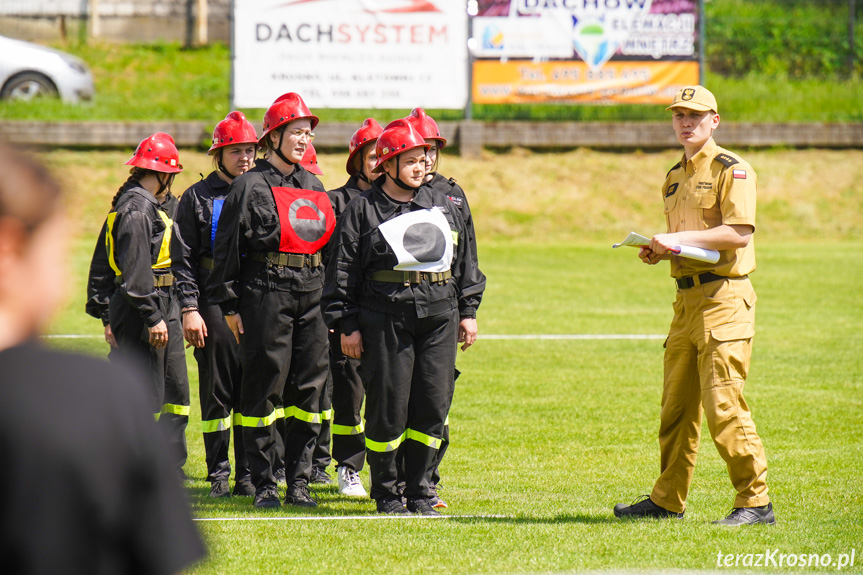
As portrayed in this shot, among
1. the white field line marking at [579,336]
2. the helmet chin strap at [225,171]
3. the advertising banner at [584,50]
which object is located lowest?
the white field line marking at [579,336]

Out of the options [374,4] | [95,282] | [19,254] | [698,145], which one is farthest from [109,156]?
[19,254]

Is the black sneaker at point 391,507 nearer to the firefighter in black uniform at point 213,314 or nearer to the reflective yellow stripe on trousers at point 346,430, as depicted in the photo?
the reflective yellow stripe on trousers at point 346,430

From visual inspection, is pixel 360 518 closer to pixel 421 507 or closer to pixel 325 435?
pixel 421 507

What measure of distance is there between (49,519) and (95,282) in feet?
19.6

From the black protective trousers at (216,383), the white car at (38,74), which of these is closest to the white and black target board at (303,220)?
the black protective trousers at (216,383)

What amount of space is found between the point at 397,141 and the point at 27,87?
1854 cm

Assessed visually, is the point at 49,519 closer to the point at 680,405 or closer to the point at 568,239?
the point at 680,405

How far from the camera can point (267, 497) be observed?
6137mm

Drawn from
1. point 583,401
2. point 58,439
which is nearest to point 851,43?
point 583,401

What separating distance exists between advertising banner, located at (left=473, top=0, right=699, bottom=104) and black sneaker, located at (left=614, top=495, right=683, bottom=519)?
17.3 m

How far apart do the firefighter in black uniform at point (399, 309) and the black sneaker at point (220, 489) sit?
46.3 inches

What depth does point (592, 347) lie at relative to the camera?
12.2 meters

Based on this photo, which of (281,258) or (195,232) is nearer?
(281,258)

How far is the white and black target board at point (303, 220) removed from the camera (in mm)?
6129
